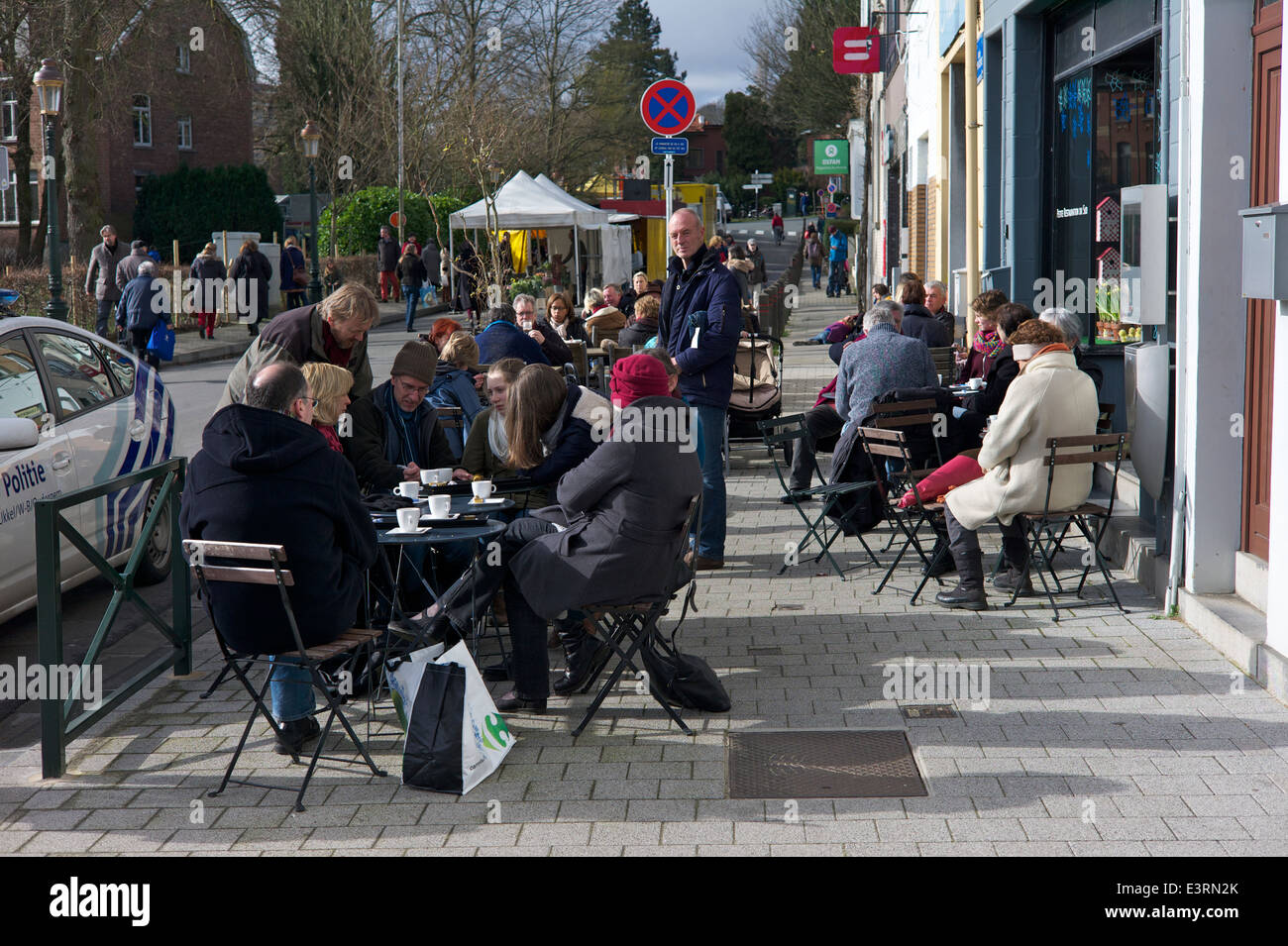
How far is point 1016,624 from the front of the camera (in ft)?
22.0

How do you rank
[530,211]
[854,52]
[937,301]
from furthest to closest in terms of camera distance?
1. [854,52]
2. [530,211]
3. [937,301]

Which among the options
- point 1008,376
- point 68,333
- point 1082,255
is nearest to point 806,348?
point 1082,255

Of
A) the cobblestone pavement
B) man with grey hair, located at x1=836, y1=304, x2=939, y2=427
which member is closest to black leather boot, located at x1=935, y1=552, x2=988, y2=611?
the cobblestone pavement

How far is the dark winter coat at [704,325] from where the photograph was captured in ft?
26.1

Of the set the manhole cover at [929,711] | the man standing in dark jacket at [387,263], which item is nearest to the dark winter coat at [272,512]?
the manhole cover at [929,711]

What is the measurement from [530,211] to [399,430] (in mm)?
17648

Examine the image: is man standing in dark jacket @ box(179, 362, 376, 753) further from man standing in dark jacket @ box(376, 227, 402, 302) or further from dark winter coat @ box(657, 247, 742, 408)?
man standing in dark jacket @ box(376, 227, 402, 302)

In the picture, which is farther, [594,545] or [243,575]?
[594,545]

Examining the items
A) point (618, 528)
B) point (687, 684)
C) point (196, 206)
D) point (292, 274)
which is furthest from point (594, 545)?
point (196, 206)

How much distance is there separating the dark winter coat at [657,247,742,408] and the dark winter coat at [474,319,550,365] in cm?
141

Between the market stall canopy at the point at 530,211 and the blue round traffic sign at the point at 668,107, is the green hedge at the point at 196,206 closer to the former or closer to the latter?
the market stall canopy at the point at 530,211

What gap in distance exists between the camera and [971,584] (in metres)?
7.03

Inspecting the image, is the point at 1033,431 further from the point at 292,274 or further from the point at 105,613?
the point at 292,274

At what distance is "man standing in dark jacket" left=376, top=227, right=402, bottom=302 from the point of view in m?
34.1
